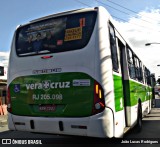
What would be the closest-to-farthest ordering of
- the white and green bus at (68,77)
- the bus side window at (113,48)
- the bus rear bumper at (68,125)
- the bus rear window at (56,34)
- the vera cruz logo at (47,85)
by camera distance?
the bus rear bumper at (68,125) < the white and green bus at (68,77) < the vera cruz logo at (47,85) < the bus rear window at (56,34) < the bus side window at (113,48)

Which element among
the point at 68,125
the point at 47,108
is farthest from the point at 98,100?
the point at 47,108

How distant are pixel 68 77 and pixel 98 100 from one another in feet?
2.76

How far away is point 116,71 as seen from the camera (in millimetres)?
6359

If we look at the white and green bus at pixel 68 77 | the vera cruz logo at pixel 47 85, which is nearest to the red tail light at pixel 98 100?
the white and green bus at pixel 68 77

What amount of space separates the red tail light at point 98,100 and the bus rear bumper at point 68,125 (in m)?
0.09

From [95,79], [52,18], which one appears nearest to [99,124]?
[95,79]

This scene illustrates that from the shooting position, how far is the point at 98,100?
215 inches

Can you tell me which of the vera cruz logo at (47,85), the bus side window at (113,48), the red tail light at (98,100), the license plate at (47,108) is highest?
the bus side window at (113,48)

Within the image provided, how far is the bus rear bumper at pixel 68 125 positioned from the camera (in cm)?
534

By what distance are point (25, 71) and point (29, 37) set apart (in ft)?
2.92

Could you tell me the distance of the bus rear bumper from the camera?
5.34 meters

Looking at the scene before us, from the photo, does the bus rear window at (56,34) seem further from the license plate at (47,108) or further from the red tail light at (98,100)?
the license plate at (47,108)

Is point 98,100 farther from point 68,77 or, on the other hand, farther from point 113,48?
point 113,48

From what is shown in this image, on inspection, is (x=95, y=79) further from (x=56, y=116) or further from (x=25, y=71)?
(x=25, y=71)
